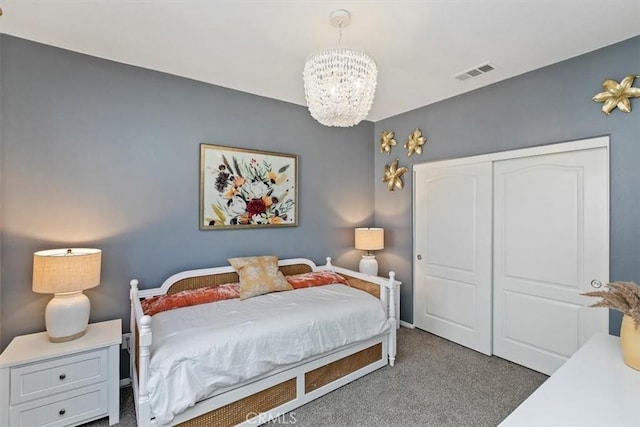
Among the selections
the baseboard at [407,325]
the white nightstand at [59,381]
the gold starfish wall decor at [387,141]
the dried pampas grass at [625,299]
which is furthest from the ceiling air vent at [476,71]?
the white nightstand at [59,381]

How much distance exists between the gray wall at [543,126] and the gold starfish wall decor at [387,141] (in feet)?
0.25

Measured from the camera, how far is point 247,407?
1.96m

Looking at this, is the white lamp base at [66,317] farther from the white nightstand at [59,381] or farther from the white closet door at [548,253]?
the white closet door at [548,253]

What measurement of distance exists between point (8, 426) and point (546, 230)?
13.0 feet

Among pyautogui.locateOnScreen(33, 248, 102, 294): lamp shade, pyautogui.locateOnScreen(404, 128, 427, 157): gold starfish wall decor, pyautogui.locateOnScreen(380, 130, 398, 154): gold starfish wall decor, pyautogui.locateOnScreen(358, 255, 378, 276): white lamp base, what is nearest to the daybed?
pyautogui.locateOnScreen(33, 248, 102, 294): lamp shade

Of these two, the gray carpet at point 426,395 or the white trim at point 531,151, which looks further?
the white trim at point 531,151

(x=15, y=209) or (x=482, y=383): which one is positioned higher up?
(x=15, y=209)

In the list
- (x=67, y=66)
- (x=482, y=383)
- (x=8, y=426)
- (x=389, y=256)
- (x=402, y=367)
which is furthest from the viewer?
(x=389, y=256)

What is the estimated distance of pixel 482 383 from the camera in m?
2.47

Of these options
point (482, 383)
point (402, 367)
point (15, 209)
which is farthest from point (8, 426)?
point (482, 383)

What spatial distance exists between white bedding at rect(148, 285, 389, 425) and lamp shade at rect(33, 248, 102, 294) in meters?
0.53

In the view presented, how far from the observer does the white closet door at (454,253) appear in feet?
9.86

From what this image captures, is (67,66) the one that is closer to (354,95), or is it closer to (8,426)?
(354,95)

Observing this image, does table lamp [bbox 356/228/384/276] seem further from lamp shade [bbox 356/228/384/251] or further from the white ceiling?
the white ceiling
